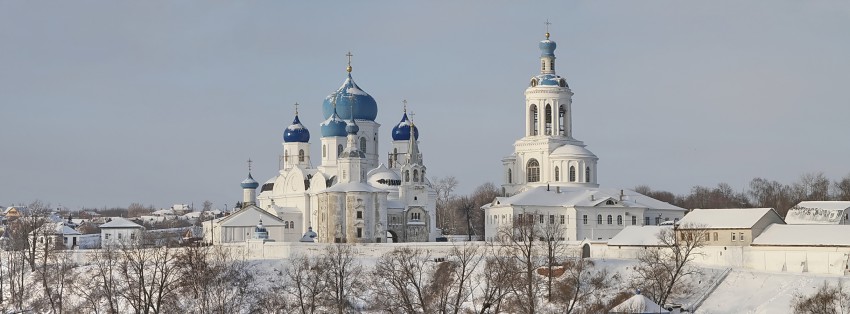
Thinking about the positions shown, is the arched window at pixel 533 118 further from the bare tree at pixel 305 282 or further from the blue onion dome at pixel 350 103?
the bare tree at pixel 305 282

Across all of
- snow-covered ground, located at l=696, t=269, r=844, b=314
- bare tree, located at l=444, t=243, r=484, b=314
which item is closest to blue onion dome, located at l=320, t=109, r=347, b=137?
bare tree, located at l=444, t=243, r=484, b=314

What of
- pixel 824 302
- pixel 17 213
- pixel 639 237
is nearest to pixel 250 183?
pixel 639 237

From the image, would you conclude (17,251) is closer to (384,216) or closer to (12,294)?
(12,294)

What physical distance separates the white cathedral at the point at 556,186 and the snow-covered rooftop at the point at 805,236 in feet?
43.5

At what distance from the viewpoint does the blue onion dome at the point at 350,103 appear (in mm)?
69500

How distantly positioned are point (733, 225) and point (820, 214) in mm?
6161

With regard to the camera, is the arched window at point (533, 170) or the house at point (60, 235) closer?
the house at point (60, 235)

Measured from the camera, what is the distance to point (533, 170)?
6931cm

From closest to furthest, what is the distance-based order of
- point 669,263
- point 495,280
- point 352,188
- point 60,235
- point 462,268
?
point 495,280, point 462,268, point 669,263, point 352,188, point 60,235

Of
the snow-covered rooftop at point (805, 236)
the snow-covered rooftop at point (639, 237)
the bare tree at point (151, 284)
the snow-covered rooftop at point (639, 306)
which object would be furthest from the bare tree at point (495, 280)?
the bare tree at point (151, 284)

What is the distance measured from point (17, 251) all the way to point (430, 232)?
19035mm

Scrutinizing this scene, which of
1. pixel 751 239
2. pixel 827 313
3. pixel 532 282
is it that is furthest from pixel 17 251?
pixel 827 313

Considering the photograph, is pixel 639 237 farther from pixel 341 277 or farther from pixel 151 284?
pixel 151 284

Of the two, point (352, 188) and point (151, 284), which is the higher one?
point (352, 188)
